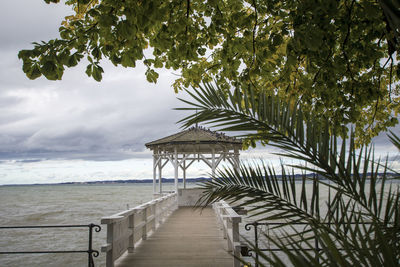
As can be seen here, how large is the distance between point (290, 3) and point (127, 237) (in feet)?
15.7

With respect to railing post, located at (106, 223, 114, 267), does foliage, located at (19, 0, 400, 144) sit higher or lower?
higher

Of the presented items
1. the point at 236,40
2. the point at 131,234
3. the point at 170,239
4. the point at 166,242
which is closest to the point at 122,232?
the point at 131,234

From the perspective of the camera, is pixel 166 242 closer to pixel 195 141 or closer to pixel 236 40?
pixel 236 40

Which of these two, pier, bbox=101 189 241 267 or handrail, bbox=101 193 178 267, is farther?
pier, bbox=101 189 241 267

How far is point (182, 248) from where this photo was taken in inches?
253

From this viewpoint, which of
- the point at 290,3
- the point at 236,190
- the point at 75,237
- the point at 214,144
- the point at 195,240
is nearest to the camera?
the point at 236,190

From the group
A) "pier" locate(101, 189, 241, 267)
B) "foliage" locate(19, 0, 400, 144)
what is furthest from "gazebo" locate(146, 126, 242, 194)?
"foliage" locate(19, 0, 400, 144)

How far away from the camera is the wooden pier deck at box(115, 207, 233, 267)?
5406 mm

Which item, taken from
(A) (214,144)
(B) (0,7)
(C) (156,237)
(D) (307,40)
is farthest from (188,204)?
(D) (307,40)

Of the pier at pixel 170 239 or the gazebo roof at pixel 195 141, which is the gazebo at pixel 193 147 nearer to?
the gazebo roof at pixel 195 141

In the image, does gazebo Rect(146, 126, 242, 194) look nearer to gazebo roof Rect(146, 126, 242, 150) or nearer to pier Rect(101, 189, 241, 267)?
gazebo roof Rect(146, 126, 242, 150)

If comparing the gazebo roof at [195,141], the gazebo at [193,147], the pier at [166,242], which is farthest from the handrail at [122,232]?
the gazebo at [193,147]

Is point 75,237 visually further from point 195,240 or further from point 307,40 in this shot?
point 307,40

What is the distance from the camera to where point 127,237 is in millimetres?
5797
